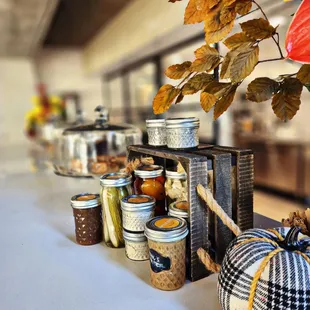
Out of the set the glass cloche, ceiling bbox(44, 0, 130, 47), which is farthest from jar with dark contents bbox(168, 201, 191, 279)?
ceiling bbox(44, 0, 130, 47)

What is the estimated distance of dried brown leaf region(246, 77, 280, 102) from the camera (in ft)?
1.43

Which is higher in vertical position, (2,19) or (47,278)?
(2,19)

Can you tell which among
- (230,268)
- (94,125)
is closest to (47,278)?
(230,268)

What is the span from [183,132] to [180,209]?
149 mm

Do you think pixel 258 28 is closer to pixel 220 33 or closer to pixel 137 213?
pixel 220 33

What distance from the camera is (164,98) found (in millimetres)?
521

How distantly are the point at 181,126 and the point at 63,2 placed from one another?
A: 2.86 m

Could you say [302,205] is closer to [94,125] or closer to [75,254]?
[94,125]

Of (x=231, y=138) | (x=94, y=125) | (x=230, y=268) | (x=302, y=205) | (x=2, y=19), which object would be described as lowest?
(x=302, y=205)

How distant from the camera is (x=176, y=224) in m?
0.49

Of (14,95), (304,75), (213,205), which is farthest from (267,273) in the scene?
(14,95)

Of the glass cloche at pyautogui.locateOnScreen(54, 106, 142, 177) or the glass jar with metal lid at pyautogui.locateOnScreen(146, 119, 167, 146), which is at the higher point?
the glass jar with metal lid at pyautogui.locateOnScreen(146, 119, 167, 146)

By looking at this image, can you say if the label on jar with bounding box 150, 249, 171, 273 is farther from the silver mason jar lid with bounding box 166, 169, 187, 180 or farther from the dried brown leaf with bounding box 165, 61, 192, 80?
the dried brown leaf with bounding box 165, 61, 192, 80

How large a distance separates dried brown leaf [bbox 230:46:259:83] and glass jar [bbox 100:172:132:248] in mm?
327
